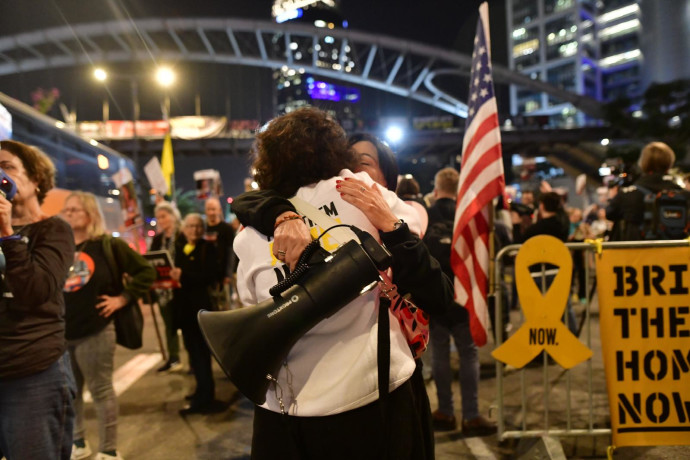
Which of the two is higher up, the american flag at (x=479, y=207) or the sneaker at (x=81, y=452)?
the american flag at (x=479, y=207)

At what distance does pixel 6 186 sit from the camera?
6.59 ft

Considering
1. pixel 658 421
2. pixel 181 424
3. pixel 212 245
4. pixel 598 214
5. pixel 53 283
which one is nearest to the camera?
pixel 53 283

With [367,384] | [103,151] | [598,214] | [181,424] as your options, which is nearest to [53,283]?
[367,384]

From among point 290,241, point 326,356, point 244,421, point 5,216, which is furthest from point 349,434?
point 244,421

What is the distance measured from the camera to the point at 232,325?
1410 millimetres

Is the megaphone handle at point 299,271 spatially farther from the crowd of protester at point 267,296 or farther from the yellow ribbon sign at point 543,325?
the yellow ribbon sign at point 543,325

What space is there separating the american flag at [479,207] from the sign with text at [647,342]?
87 centimetres

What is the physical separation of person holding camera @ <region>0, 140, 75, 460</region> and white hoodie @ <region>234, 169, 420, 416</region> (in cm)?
113

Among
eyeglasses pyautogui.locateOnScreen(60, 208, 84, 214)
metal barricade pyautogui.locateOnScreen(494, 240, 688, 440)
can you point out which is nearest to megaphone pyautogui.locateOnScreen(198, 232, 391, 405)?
metal barricade pyautogui.locateOnScreen(494, 240, 688, 440)

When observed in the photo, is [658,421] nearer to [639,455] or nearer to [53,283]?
[639,455]

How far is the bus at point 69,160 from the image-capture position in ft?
26.3

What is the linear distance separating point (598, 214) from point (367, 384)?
12.5 m

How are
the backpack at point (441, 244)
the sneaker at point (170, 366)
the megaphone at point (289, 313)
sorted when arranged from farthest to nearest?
the sneaker at point (170, 366), the backpack at point (441, 244), the megaphone at point (289, 313)

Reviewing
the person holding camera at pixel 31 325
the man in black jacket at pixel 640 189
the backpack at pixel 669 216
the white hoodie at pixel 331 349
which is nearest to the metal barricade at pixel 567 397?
the backpack at pixel 669 216
